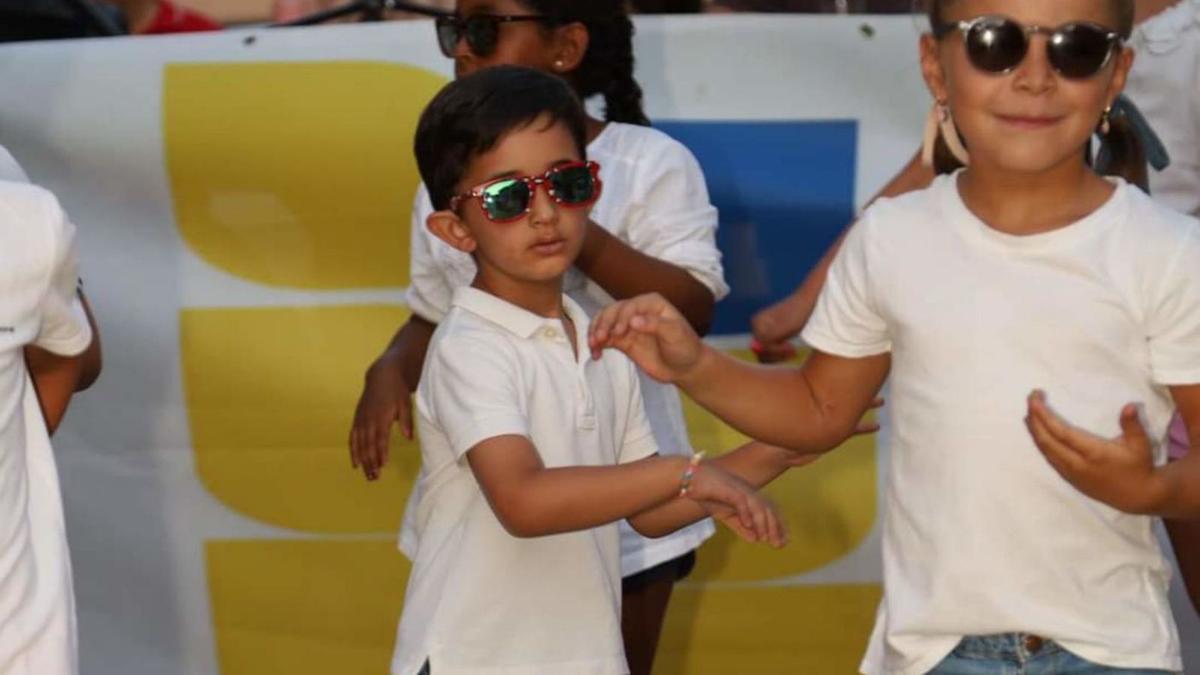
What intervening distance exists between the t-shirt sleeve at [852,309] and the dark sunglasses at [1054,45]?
32cm

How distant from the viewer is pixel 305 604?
14.8 ft

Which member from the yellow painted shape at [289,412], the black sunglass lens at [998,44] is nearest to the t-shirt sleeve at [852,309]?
the black sunglass lens at [998,44]

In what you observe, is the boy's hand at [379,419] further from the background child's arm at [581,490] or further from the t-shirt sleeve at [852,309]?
the t-shirt sleeve at [852,309]

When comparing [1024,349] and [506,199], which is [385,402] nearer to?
[506,199]

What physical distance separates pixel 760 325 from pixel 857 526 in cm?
56

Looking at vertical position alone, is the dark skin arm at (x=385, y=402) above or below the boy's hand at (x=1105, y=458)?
below

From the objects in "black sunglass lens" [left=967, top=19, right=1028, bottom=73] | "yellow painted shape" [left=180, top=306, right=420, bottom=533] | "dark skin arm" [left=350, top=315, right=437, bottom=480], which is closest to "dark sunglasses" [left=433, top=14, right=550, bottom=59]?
"dark skin arm" [left=350, top=315, right=437, bottom=480]

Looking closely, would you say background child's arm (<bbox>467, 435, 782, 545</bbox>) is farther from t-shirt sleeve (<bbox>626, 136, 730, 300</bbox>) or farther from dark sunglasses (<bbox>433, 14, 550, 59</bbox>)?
Answer: dark sunglasses (<bbox>433, 14, 550, 59</bbox>)

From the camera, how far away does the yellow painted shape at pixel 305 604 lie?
447cm

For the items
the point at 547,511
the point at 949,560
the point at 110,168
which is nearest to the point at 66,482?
the point at 110,168

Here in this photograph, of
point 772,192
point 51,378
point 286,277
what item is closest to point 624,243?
point 772,192

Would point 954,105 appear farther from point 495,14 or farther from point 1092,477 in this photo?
point 495,14

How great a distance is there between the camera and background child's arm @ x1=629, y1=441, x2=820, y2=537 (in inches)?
126

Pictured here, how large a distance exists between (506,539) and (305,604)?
1420mm
